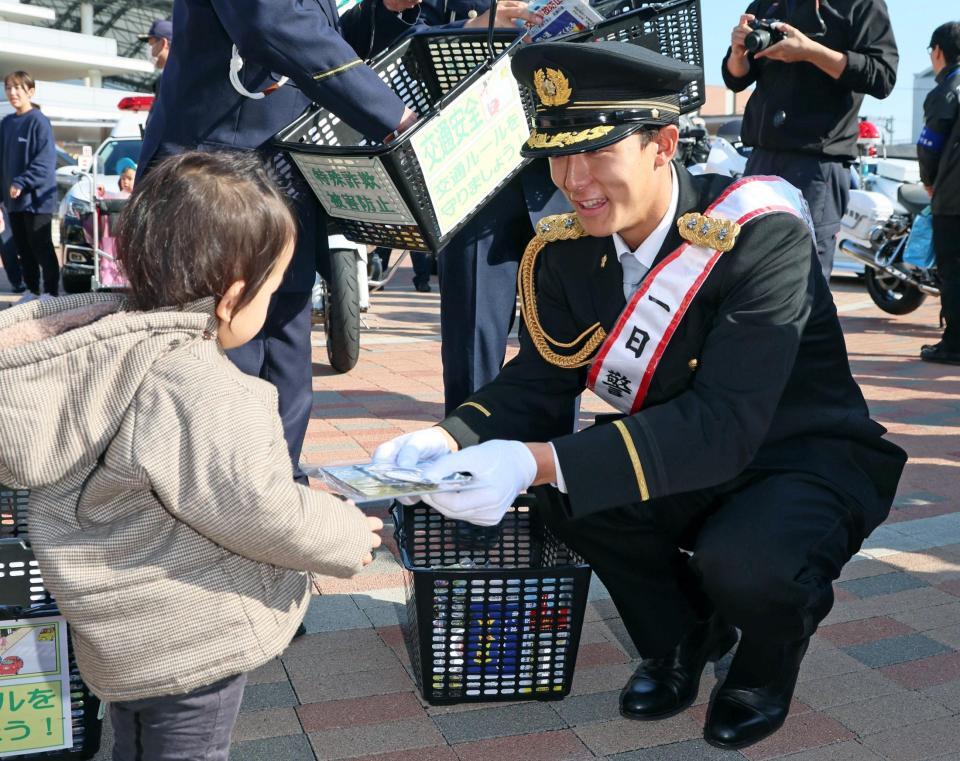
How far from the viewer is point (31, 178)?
30.6ft

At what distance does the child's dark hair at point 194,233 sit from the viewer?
1.70 m

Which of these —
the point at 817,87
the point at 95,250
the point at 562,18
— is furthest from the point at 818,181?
the point at 95,250

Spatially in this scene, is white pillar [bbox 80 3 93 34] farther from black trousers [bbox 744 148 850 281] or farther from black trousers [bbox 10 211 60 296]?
black trousers [bbox 744 148 850 281]

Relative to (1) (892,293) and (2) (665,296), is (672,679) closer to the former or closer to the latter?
(2) (665,296)

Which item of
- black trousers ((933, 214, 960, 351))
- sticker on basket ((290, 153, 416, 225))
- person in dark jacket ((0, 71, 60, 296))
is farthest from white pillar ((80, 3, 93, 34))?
sticker on basket ((290, 153, 416, 225))

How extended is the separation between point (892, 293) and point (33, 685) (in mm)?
7916

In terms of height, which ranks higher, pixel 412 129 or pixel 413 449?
pixel 412 129

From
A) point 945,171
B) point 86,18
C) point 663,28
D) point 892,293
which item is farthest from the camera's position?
point 86,18

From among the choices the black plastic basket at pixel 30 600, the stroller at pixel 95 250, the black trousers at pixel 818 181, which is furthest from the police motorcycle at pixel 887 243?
the black plastic basket at pixel 30 600

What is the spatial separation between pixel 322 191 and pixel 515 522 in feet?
Result: 3.10

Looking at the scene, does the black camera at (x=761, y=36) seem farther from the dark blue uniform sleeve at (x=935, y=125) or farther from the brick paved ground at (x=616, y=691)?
the dark blue uniform sleeve at (x=935, y=125)

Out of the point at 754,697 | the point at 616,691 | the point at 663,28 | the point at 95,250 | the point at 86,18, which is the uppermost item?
the point at 663,28

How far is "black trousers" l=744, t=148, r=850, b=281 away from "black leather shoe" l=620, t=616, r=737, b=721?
2459 millimetres

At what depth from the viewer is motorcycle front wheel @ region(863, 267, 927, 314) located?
8.56 meters
